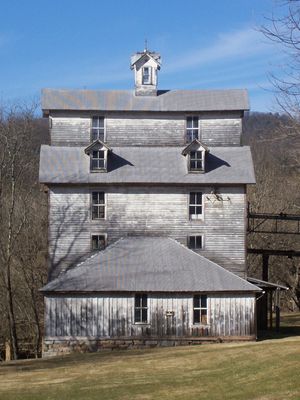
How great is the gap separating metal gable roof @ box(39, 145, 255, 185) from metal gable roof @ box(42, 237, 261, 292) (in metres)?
3.33

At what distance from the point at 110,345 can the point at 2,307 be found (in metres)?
13.9

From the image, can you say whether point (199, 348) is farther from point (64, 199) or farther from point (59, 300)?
point (64, 199)

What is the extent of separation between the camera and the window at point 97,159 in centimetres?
3791

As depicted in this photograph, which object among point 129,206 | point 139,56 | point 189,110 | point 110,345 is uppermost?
point 139,56

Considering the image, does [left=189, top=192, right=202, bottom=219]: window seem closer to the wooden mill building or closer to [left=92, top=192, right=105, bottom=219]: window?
the wooden mill building

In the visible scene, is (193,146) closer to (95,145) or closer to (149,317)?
(95,145)

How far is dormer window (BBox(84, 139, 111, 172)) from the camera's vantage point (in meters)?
37.7

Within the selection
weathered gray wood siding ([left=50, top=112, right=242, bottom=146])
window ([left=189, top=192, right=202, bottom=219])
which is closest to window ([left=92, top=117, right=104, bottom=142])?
weathered gray wood siding ([left=50, top=112, right=242, bottom=146])

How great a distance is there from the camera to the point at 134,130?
1550 inches

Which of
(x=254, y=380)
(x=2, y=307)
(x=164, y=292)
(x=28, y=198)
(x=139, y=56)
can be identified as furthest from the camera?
(x=28, y=198)

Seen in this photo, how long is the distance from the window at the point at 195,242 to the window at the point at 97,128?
24.8ft

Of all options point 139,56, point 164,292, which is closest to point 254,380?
point 164,292

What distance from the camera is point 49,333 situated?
35188 mm

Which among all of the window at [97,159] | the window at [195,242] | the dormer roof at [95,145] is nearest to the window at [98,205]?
the window at [97,159]
